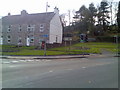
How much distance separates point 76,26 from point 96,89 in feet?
203

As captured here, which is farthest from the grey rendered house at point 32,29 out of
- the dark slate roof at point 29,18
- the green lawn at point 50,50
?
the green lawn at point 50,50

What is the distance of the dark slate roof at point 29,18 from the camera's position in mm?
42075

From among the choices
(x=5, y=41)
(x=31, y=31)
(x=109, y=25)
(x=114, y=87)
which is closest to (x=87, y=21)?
(x=109, y=25)

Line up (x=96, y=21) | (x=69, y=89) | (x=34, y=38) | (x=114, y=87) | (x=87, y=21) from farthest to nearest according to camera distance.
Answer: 1. (x=96, y=21)
2. (x=87, y=21)
3. (x=34, y=38)
4. (x=114, y=87)
5. (x=69, y=89)

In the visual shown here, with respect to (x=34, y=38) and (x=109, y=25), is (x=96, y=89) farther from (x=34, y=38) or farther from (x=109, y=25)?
(x=109, y=25)

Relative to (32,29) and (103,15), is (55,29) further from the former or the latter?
(103,15)

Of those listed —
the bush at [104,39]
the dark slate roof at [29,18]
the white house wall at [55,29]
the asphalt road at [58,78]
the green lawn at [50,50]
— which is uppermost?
the dark slate roof at [29,18]

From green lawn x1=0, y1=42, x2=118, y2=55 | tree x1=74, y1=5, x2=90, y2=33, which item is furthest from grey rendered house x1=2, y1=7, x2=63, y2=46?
tree x1=74, y1=5, x2=90, y2=33

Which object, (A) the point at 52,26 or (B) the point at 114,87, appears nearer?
(B) the point at 114,87

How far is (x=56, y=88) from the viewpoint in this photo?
5.98 metres

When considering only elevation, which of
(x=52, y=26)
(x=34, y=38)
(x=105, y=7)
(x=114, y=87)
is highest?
(x=105, y=7)

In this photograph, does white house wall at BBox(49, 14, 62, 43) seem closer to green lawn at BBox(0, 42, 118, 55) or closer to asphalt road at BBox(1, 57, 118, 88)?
green lawn at BBox(0, 42, 118, 55)

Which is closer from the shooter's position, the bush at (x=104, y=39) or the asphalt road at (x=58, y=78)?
the asphalt road at (x=58, y=78)

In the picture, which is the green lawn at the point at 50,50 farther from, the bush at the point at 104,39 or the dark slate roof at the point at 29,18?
the bush at the point at 104,39
